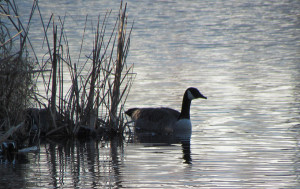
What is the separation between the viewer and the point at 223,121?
11.4 metres

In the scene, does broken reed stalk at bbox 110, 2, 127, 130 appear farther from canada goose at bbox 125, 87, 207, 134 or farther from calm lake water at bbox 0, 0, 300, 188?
canada goose at bbox 125, 87, 207, 134

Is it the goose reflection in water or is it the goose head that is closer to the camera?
the goose reflection in water

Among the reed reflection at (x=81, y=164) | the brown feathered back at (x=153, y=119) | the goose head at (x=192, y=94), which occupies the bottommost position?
the reed reflection at (x=81, y=164)

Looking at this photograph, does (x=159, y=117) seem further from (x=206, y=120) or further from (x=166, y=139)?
(x=166, y=139)

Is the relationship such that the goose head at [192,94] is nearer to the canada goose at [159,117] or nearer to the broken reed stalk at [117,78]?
the canada goose at [159,117]

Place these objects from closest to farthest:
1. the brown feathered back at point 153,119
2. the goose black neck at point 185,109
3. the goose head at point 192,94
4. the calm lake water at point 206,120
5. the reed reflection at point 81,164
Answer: the reed reflection at point 81,164 < the calm lake water at point 206,120 < the goose black neck at point 185,109 < the brown feathered back at point 153,119 < the goose head at point 192,94

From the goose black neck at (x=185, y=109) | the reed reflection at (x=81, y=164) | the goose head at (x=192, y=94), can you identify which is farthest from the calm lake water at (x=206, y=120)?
the goose head at (x=192, y=94)

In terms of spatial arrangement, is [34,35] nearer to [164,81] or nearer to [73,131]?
[164,81]

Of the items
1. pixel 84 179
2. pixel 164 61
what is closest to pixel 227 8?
pixel 164 61

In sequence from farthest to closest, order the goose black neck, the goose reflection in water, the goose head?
the goose head, the goose black neck, the goose reflection in water

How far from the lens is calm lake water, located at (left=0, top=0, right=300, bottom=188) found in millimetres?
7309

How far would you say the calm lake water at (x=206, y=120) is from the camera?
731cm

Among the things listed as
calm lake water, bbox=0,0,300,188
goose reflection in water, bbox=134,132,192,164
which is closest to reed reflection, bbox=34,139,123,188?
calm lake water, bbox=0,0,300,188

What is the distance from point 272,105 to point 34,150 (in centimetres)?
527
